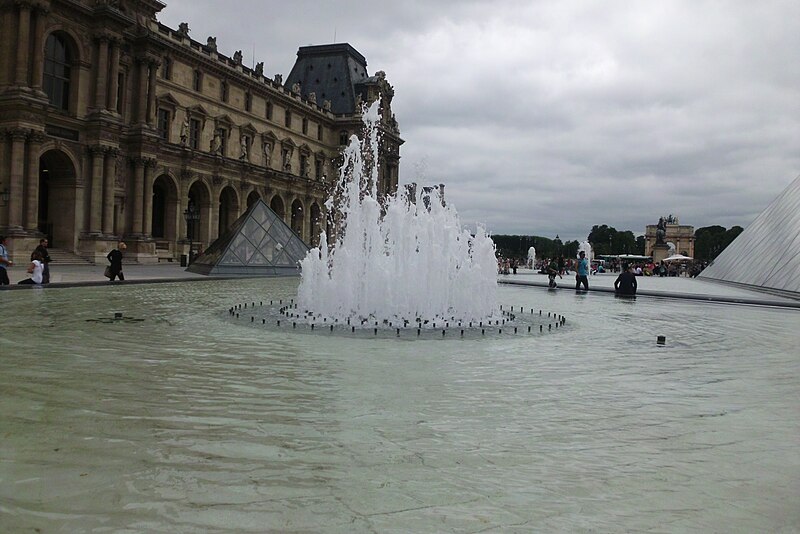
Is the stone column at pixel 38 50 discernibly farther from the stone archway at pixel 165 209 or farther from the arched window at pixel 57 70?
the stone archway at pixel 165 209

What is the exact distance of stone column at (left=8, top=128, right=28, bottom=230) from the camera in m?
28.8

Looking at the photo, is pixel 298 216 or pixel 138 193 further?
pixel 298 216

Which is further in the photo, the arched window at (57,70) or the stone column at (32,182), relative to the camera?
the arched window at (57,70)

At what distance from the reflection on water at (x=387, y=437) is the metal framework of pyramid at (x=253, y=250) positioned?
2113cm

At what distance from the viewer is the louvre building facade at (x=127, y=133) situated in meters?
29.3

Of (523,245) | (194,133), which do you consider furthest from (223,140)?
(523,245)

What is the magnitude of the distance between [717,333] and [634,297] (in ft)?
30.5

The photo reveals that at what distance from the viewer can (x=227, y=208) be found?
51.2 m

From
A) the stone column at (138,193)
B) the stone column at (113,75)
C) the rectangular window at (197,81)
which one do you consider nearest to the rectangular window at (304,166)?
the rectangular window at (197,81)

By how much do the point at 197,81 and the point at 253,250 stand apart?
2232cm

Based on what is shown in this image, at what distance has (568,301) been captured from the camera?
18109 millimetres

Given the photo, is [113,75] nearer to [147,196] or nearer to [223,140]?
[147,196]

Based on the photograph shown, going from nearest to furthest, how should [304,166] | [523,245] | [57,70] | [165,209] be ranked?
[57,70]
[165,209]
[304,166]
[523,245]

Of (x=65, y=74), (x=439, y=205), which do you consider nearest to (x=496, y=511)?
(x=439, y=205)
